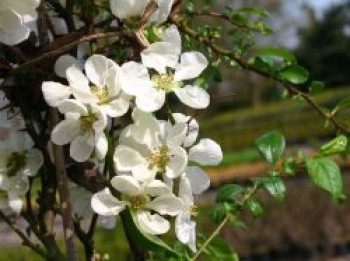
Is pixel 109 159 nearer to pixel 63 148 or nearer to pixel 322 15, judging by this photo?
pixel 63 148

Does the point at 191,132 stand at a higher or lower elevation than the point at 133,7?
lower

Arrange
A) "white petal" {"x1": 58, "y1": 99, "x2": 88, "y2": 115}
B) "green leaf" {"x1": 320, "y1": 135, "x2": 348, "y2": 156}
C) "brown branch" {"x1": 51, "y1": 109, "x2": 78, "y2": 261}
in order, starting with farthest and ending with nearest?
"green leaf" {"x1": 320, "y1": 135, "x2": 348, "y2": 156} → "brown branch" {"x1": 51, "y1": 109, "x2": 78, "y2": 261} → "white petal" {"x1": 58, "y1": 99, "x2": 88, "y2": 115}

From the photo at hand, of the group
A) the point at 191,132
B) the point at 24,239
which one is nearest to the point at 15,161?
the point at 24,239

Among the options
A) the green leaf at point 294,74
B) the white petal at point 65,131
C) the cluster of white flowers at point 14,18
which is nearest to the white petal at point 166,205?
the white petal at point 65,131

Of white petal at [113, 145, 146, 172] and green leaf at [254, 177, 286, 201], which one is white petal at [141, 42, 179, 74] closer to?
white petal at [113, 145, 146, 172]

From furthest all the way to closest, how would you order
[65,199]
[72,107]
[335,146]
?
[335,146]
[65,199]
[72,107]

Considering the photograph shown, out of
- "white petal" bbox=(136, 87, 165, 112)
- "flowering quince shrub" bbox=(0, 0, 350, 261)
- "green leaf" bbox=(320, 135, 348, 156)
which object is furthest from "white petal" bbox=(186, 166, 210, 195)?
"green leaf" bbox=(320, 135, 348, 156)

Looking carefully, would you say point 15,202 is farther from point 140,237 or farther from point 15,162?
point 140,237
